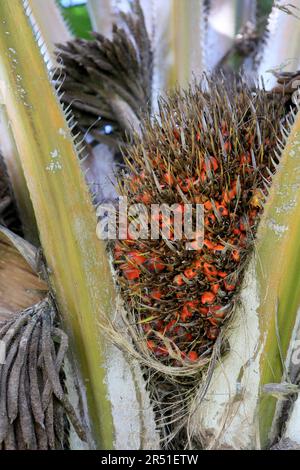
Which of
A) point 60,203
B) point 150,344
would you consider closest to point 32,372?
point 150,344

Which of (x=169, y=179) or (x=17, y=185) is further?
(x=17, y=185)

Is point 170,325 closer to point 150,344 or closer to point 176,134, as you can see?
point 150,344

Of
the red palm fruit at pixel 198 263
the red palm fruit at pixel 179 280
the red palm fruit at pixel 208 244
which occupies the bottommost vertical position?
the red palm fruit at pixel 179 280

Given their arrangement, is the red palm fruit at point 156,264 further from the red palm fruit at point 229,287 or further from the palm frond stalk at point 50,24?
the palm frond stalk at point 50,24

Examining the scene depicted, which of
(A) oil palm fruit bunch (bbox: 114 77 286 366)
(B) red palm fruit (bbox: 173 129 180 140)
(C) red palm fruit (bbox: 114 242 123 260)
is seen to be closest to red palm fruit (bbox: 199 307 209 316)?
(A) oil palm fruit bunch (bbox: 114 77 286 366)

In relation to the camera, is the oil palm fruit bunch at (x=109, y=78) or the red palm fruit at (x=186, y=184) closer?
the red palm fruit at (x=186, y=184)

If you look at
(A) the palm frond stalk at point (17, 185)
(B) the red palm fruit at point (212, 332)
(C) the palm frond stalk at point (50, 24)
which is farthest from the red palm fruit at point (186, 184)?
(C) the palm frond stalk at point (50, 24)

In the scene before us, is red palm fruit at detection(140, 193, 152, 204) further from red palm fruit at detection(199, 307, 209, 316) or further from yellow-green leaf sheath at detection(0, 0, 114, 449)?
red palm fruit at detection(199, 307, 209, 316)
